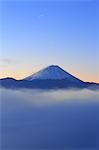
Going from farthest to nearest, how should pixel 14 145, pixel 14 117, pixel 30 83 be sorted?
pixel 30 83 → pixel 14 117 → pixel 14 145

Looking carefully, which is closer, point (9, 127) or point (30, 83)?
point (9, 127)

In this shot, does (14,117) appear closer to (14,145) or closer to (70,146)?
(14,145)

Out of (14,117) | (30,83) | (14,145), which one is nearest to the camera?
(14,145)

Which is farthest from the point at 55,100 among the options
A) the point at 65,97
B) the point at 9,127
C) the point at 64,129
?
the point at 9,127

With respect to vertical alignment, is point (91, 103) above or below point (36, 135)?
above
